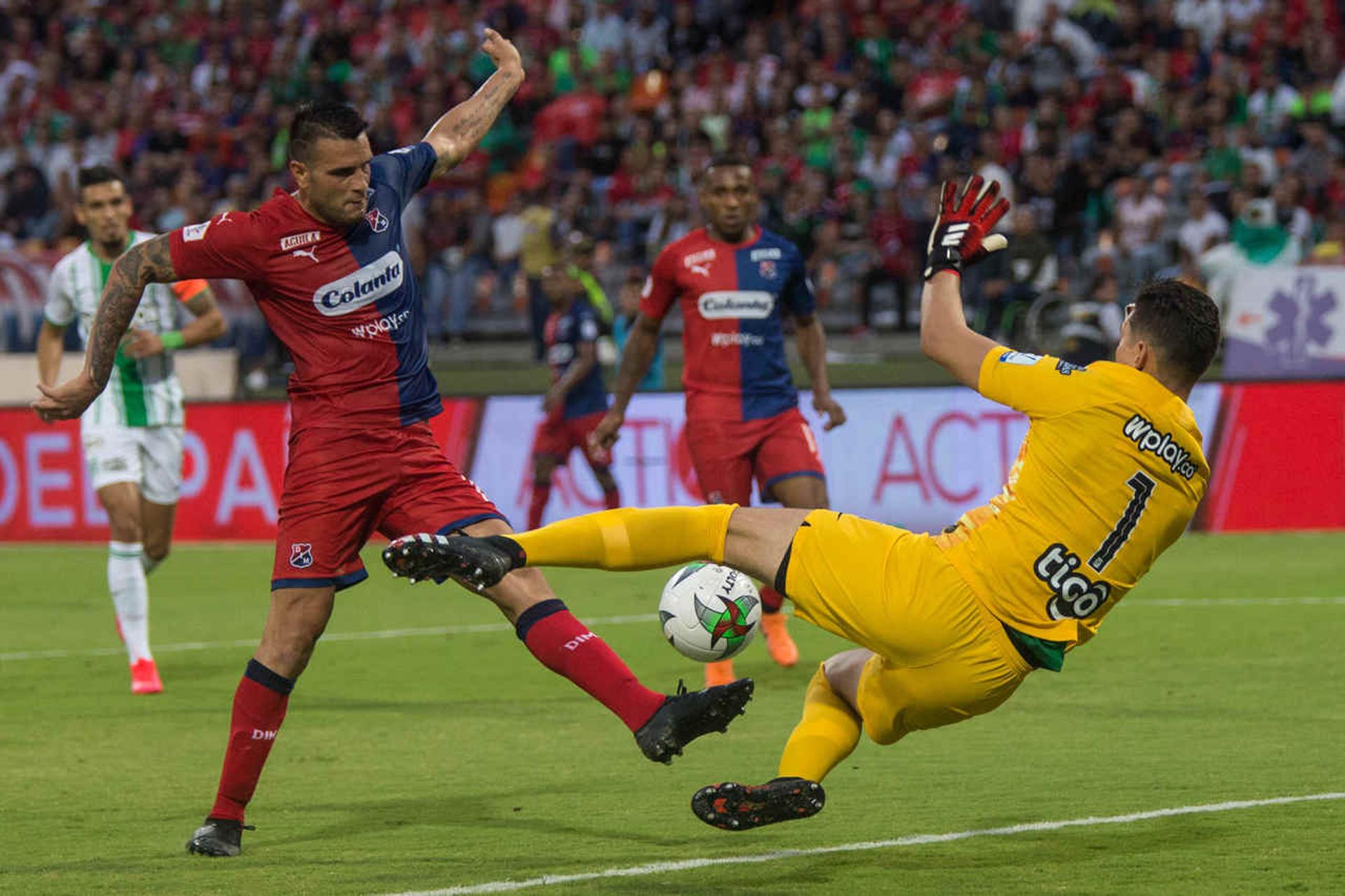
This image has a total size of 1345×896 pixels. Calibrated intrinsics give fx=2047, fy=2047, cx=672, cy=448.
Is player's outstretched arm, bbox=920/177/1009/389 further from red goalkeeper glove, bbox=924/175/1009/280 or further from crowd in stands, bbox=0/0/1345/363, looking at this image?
crowd in stands, bbox=0/0/1345/363

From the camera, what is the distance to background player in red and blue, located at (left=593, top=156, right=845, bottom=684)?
10.4 m

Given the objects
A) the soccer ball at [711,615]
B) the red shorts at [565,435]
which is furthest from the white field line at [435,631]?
the soccer ball at [711,615]

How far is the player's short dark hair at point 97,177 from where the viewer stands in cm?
1023

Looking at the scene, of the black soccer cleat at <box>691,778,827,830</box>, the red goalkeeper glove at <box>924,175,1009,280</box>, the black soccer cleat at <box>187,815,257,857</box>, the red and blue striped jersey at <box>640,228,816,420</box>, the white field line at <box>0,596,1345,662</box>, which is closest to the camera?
the black soccer cleat at <box>691,778,827,830</box>

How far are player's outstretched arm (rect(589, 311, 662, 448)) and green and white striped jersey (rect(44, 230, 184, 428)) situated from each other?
2.30 meters

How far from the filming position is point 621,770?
8.02 m

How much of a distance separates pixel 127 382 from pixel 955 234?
5.81 metres

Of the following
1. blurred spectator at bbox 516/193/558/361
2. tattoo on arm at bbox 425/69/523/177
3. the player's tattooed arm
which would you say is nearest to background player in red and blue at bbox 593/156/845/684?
the player's tattooed arm

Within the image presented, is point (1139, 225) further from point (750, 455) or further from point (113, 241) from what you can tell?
point (113, 241)

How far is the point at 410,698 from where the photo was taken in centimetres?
1020

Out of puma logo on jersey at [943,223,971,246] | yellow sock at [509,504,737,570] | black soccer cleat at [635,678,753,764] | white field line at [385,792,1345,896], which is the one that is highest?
puma logo on jersey at [943,223,971,246]

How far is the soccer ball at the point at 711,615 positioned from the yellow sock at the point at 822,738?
0.32m

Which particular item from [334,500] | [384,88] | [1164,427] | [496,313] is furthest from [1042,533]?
[384,88]

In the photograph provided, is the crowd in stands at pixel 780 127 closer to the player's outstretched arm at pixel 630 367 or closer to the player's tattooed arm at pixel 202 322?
the player's outstretched arm at pixel 630 367
